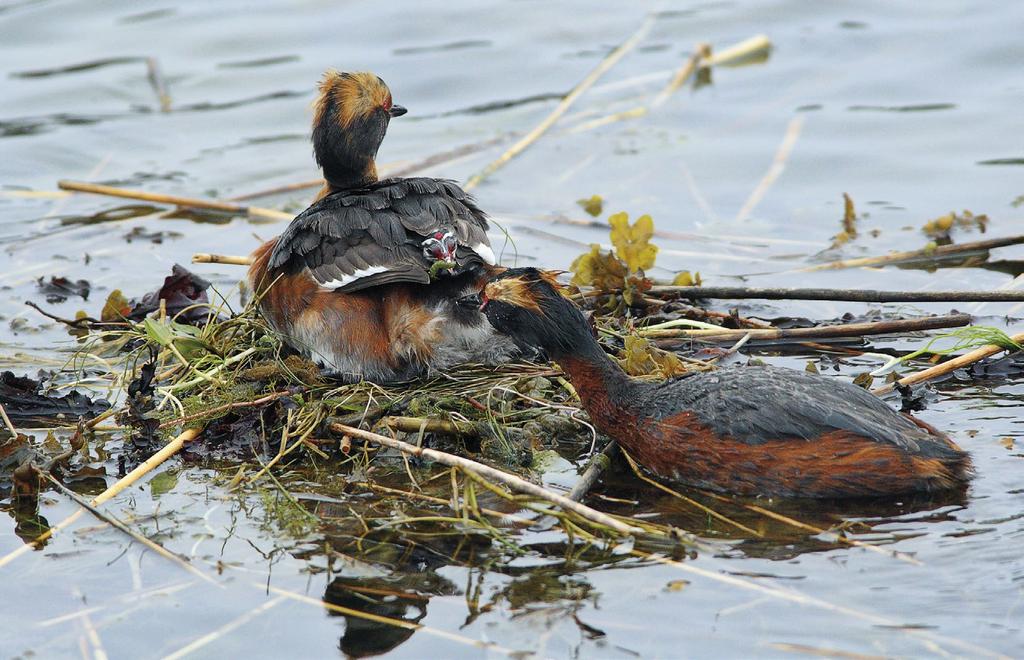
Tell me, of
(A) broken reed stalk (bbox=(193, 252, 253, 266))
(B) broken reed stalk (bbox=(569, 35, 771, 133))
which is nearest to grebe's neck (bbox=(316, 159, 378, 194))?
(A) broken reed stalk (bbox=(193, 252, 253, 266))

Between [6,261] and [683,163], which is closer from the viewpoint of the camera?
[6,261]

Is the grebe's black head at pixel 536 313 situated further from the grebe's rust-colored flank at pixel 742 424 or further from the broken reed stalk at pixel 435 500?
the broken reed stalk at pixel 435 500

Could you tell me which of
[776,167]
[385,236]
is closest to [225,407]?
[385,236]

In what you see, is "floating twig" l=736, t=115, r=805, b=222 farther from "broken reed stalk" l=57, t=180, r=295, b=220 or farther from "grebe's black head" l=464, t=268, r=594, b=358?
"grebe's black head" l=464, t=268, r=594, b=358

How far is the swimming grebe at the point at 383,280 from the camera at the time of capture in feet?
19.1

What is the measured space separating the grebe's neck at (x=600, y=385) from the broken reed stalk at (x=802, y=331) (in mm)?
964

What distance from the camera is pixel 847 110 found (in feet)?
36.9

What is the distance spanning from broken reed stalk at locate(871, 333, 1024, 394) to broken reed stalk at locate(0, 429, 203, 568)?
2.97m

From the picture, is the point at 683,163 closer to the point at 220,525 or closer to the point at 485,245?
the point at 485,245

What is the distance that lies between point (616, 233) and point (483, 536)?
2478 mm

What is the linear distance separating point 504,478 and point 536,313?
92 cm

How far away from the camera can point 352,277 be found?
5871mm

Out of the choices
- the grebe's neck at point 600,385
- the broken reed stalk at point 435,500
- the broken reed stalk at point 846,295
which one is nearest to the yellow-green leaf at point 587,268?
the broken reed stalk at point 846,295

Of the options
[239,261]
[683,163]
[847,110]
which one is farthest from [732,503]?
[847,110]
